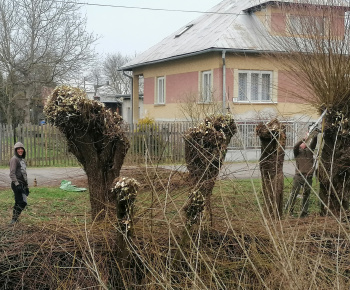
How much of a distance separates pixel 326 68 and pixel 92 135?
133 inches

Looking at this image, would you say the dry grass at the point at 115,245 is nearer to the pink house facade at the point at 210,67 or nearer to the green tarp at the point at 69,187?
the green tarp at the point at 69,187

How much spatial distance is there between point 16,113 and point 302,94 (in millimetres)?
30893

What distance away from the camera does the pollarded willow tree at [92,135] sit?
6.20 metres

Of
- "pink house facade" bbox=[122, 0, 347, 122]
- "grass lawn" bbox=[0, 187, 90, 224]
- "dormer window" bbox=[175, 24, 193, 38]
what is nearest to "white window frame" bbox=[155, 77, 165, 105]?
"pink house facade" bbox=[122, 0, 347, 122]

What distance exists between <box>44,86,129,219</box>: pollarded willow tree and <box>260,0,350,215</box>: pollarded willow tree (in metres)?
2.87

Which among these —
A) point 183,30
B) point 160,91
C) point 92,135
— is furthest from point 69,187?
point 183,30

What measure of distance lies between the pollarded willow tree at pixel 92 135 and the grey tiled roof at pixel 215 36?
1266 cm

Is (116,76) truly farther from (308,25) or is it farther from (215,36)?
(308,25)

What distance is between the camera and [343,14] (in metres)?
7.45

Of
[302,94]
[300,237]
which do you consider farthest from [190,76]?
[300,237]

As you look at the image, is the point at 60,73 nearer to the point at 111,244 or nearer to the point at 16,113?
the point at 16,113

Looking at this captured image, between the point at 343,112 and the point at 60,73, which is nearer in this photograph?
the point at 343,112

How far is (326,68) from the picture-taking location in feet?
23.9

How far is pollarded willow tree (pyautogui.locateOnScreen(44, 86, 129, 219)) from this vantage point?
620 centimetres
